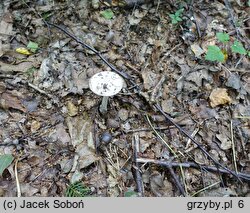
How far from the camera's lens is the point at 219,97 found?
144 inches

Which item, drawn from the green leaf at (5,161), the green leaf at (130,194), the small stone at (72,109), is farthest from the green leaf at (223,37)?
the green leaf at (5,161)

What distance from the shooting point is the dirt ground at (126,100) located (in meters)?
3.08

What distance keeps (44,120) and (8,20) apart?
1.57 metres

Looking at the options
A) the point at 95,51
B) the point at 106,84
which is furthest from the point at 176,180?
the point at 95,51

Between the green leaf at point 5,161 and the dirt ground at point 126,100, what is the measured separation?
0.16 feet

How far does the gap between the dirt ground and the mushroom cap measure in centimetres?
33

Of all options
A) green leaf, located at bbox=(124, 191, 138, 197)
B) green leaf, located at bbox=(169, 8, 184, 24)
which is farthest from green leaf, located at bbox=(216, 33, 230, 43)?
green leaf, located at bbox=(124, 191, 138, 197)

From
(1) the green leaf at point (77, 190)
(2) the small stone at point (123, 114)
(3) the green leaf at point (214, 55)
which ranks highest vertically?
(3) the green leaf at point (214, 55)

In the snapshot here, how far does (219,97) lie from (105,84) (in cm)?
137

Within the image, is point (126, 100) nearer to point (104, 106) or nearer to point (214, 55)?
point (104, 106)

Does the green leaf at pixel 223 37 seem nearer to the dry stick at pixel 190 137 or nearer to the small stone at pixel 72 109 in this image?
the dry stick at pixel 190 137

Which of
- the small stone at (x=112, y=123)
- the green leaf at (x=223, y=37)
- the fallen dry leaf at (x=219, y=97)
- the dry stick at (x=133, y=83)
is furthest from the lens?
the green leaf at (x=223, y=37)

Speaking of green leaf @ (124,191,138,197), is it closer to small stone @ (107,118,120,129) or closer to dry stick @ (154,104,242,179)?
small stone @ (107,118,120,129)
